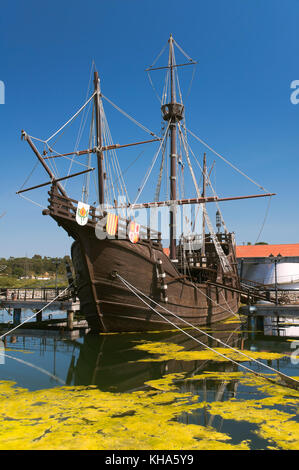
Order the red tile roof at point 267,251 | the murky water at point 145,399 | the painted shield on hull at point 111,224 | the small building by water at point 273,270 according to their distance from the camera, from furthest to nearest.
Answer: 1. the red tile roof at point 267,251
2. the small building by water at point 273,270
3. the painted shield on hull at point 111,224
4. the murky water at point 145,399

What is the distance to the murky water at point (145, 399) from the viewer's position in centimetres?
595

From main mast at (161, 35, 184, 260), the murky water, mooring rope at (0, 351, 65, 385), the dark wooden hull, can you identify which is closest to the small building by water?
main mast at (161, 35, 184, 260)

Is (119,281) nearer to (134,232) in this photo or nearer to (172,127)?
(134,232)

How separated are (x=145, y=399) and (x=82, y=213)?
27.8ft

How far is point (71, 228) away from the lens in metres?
16.0

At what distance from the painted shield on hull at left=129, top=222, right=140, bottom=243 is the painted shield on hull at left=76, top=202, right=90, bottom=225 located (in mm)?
2320

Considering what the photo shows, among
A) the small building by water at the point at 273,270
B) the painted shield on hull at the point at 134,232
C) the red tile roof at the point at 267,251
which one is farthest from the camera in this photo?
the red tile roof at the point at 267,251

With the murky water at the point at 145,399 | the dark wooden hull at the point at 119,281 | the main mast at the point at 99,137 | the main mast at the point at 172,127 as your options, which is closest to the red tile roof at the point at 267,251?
the main mast at the point at 172,127

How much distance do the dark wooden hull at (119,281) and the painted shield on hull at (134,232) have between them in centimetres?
43

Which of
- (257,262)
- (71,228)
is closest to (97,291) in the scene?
(71,228)

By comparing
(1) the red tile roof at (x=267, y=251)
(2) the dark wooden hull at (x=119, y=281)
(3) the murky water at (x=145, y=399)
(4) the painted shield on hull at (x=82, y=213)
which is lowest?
(3) the murky water at (x=145, y=399)

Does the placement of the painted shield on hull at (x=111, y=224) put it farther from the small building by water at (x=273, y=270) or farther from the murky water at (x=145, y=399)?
the small building by water at (x=273, y=270)

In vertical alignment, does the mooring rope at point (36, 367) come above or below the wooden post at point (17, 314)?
below
